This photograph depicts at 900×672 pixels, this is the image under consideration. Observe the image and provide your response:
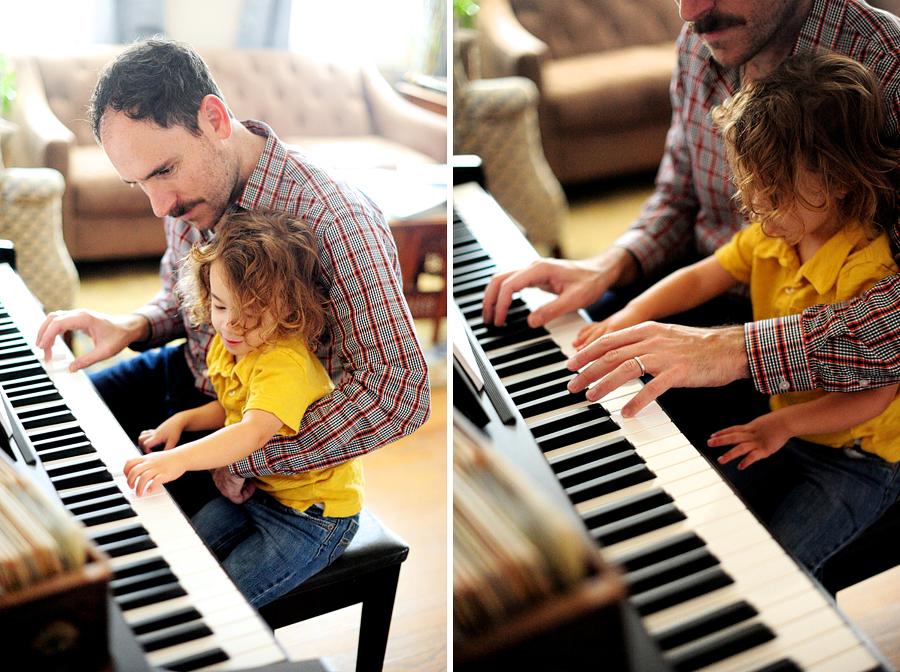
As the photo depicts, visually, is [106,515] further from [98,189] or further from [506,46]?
[506,46]

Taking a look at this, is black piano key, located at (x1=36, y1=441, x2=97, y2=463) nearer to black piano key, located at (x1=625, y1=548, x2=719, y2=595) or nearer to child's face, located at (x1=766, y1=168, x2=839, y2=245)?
black piano key, located at (x1=625, y1=548, x2=719, y2=595)

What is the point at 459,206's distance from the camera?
147 centimetres

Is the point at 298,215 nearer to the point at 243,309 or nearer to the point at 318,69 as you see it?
the point at 243,309

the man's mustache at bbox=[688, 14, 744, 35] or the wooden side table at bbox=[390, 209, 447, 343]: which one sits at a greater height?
the man's mustache at bbox=[688, 14, 744, 35]

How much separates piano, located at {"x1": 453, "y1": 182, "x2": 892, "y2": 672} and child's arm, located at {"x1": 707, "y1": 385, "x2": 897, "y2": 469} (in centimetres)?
14

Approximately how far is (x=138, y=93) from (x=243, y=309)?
11.3 inches

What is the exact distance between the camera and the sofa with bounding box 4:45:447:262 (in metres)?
1.05

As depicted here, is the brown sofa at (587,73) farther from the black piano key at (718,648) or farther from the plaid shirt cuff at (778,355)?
the black piano key at (718,648)

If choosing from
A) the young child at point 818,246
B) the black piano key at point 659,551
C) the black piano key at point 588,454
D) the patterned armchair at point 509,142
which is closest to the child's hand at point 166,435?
the black piano key at point 588,454

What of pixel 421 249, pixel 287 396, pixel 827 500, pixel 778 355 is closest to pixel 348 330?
pixel 287 396

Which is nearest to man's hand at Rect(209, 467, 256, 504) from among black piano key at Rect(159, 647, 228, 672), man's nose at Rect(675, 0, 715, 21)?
black piano key at Rect(159, 647, 228, 672)

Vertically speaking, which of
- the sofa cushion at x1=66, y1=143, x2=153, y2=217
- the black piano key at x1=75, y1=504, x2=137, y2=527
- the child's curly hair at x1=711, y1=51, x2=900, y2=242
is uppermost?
the child's curly hair at x1=711, y1=51, x2=900, y2=242

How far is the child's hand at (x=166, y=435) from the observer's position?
3.66 ft

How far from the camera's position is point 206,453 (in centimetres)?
97
